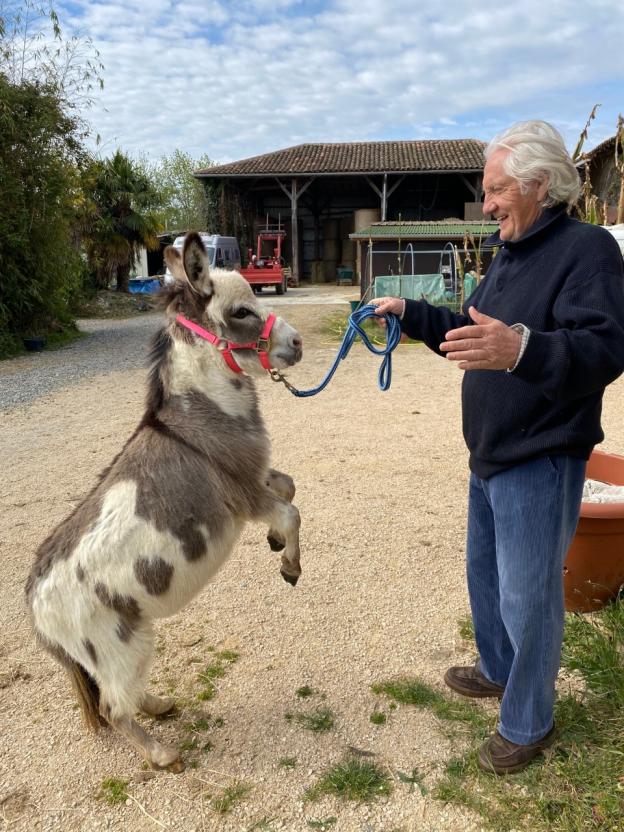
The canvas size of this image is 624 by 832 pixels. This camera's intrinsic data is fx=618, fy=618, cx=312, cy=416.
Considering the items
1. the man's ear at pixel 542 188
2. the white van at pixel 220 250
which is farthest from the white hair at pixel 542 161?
the white van at pixel 220 250

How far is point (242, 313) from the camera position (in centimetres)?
238

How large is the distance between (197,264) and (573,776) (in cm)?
226

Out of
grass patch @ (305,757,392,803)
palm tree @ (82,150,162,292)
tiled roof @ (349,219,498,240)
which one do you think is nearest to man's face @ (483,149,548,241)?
grass patch @ (305,757,392,803)

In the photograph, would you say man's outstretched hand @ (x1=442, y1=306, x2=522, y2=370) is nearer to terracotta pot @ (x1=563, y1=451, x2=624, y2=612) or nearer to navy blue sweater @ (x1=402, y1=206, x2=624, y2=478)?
navy blue sweater @ (x1=402, y1=206, x2=624, y2=478)

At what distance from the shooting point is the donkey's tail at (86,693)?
2346 millimetres

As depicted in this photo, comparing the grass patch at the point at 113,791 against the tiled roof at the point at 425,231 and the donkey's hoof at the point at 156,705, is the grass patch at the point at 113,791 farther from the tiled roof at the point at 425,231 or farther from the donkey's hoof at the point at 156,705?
the tiled roof at the point at 425,231

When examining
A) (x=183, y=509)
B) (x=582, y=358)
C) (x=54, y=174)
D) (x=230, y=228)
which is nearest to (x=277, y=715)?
(x=183, y=509)

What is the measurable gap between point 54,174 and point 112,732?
12699 mm

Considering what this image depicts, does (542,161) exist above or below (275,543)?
above

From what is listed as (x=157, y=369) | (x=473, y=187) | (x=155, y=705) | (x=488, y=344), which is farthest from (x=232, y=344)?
(x=473, y=187)

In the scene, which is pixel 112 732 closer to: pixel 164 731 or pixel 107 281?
pixel 164 731

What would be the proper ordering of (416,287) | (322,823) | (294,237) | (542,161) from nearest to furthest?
(542,161) < (322,823) < (416,287) < (294,237)

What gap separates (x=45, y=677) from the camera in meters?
3.00

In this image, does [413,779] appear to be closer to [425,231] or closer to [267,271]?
[425,231]
